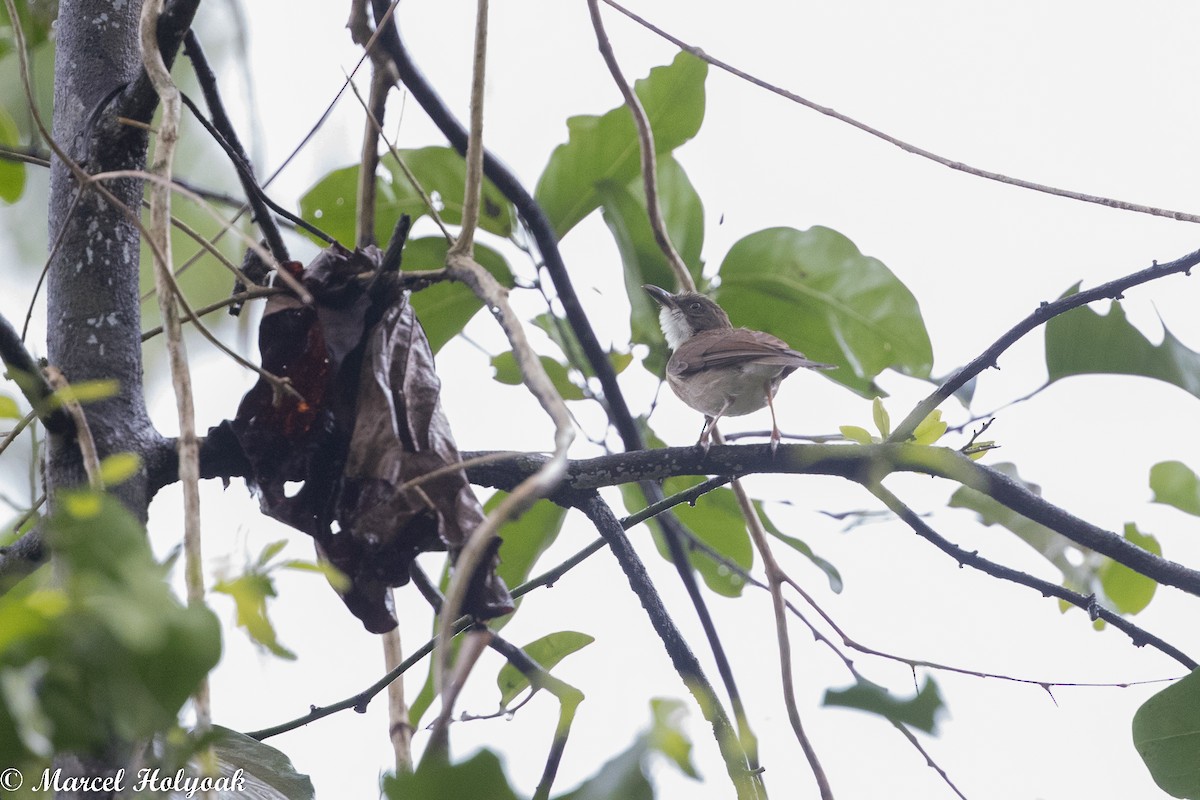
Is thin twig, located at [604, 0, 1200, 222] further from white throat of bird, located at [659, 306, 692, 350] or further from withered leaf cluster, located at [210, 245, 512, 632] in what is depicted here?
white throat of bird, located at [659, 306, 692, 350]

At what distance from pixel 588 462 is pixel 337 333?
15.4 inches

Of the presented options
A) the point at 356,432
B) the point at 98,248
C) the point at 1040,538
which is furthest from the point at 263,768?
the point at 1040,538

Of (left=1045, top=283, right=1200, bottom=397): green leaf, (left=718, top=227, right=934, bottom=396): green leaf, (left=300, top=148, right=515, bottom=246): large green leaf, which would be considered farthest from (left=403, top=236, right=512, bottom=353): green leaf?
(left=1045, top=283, right=1200, bottom=397): green leaf

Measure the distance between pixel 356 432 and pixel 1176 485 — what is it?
188 centimetres

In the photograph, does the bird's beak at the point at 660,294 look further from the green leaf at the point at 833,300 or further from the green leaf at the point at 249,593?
the green leaf at the point at 249,593

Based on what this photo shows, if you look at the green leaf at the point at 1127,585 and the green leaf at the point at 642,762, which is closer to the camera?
the green leaf at the point at 642,762

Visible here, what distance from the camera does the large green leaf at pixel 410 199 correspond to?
2.14m

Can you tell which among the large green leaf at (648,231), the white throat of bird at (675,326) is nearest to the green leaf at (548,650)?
the large green leaf at (648,231)

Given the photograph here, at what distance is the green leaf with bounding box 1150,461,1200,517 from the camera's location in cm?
218

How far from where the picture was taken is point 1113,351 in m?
1.92

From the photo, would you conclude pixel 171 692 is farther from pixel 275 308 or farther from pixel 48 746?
pixel 275 308

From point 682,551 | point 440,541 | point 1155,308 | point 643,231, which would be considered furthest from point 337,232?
point 1155,308

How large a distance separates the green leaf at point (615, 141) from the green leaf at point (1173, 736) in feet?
4.87

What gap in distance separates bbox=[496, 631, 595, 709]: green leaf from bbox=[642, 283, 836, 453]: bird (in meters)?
1.13
